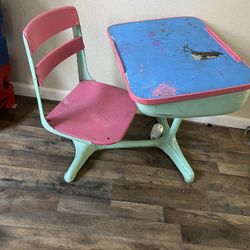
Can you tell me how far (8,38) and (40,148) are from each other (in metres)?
0.69

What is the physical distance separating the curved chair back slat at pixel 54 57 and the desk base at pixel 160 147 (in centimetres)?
41

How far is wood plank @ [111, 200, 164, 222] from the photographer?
137cm

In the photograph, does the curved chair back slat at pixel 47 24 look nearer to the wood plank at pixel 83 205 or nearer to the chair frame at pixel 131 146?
the chair frame at pixel 131 146

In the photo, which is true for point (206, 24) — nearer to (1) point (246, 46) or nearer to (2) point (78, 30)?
(1) point (246, 46)

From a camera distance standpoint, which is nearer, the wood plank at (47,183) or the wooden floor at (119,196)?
the wooden floor at (119,196)

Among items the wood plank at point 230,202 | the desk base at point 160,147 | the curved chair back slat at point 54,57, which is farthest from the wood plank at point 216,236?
the curved chair back slat at point 54,57

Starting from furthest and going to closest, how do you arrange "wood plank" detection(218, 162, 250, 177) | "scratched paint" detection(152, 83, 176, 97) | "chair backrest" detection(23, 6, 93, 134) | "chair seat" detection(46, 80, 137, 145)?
"wood plank" detection(218, 162, 250, 177), "chair seat" detection(46, 80, 137, 145), "chair backrest" detection(23, 6, 93, 134), "scratched paint" detection(152, 83, 176, 97)

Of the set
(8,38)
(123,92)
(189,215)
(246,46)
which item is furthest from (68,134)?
(246,46)

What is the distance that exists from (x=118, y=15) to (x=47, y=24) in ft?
1.61

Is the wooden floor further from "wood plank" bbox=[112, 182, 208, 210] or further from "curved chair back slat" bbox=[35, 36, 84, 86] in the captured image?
"curved chair back slat" bbox=[35, 36, 84, 86]

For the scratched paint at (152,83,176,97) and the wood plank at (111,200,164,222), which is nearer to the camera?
the scratched paint at (152,83,176,97)

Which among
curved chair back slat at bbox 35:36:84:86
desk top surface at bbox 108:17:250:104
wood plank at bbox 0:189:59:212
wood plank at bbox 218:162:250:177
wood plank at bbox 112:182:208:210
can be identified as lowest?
wood plank at bbox 218:162:250:177

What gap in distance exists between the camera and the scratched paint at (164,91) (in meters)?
1.01

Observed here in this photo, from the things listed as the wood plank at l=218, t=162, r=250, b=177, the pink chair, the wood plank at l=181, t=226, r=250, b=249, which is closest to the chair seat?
the pink chair
